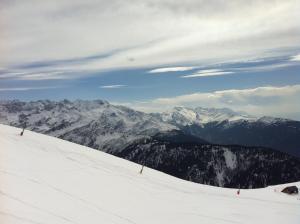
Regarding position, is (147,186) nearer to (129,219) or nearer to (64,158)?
(64,158)

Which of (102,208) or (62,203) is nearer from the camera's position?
(62,203)

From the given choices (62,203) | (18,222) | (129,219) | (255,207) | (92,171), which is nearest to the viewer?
(18,222)

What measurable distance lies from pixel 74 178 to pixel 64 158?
143 inches

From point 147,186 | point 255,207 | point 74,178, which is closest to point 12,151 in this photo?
point 74,178

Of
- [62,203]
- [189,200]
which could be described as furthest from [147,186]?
[62,203]

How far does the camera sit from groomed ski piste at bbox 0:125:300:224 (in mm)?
13102

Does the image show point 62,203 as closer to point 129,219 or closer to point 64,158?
point 129,219

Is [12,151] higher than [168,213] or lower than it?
higher

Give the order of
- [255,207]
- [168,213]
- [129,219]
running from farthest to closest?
1. [255,207]
2. [168,213]
3. [129,219]

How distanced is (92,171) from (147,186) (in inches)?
126

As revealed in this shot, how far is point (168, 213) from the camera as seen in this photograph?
17.7m

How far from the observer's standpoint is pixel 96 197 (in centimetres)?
1661

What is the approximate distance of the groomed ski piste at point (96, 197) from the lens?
43.0ft

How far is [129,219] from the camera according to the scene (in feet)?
50.5
